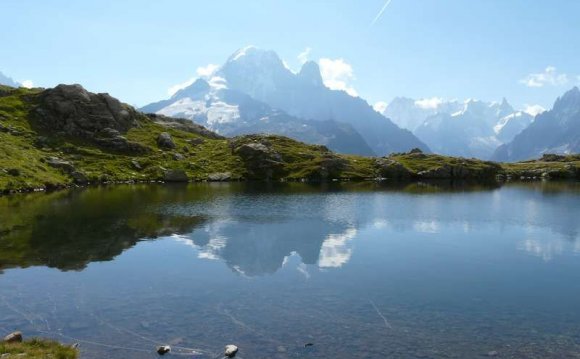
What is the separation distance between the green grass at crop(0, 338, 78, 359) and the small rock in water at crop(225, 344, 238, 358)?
28.7ft

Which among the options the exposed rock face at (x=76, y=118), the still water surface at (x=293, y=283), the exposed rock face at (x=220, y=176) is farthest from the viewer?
the exposed rock face at (x=76, y=118)

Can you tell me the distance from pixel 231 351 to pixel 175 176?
15351 centimetres

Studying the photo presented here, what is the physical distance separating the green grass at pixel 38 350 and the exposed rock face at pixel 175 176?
490 ft

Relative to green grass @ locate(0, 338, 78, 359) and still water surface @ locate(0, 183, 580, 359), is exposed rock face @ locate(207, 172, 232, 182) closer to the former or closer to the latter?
still water surface @ locate(0, 183, 580, 359)

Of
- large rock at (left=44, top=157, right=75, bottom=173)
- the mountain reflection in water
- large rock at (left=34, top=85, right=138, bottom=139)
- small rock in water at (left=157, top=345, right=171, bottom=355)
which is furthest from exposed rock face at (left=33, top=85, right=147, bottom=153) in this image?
small rock in water at (left=157, top=345, right=171, bottom=355)

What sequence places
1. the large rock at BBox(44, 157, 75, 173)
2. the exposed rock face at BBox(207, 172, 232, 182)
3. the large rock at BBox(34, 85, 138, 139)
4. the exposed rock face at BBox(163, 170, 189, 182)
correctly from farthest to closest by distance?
the large rock at BBox(34, 85, 138, 139) < the exposed rock face at BBox(207, 172, 232, 182) < the exposed rock face at BBox(163, 170, 189, 182) < the large rock at BBox(44, 157, 75, 173)

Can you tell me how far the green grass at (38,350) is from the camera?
26781mm

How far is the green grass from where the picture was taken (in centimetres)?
2678

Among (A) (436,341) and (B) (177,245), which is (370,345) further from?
(B) (177,245)

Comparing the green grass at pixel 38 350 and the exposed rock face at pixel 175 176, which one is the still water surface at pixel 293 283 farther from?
the exposed rock face at pixel 175 176

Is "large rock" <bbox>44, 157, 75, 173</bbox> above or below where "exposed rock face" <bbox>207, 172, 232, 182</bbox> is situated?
above

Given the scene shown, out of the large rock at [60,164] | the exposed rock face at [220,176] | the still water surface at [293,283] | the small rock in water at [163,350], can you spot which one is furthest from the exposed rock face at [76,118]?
the small rock in water at [163,350]

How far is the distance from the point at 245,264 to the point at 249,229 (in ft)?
74.6

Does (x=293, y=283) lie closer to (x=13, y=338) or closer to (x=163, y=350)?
(x=163, y=350)
